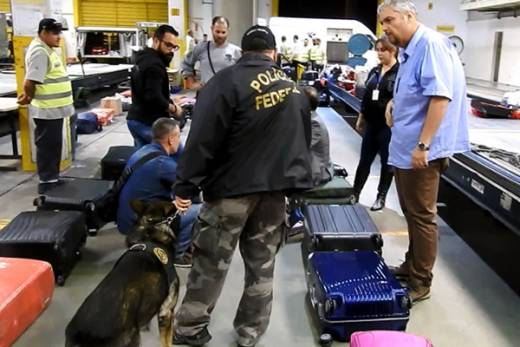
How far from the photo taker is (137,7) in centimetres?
1802

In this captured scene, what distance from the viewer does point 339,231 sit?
3.05 metres

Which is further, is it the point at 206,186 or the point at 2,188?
the point at 2,188

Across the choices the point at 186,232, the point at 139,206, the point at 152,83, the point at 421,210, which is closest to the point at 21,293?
the point at 139,206

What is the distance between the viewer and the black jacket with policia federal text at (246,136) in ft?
6.37

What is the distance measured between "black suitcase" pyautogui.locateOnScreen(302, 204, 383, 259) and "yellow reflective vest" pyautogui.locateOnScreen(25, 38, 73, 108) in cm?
245

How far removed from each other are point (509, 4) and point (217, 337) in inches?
478

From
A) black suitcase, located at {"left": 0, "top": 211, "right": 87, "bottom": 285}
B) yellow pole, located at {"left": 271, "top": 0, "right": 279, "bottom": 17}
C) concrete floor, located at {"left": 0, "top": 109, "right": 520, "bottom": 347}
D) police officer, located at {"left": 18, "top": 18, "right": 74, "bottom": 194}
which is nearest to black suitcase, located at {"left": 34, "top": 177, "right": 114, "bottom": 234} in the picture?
concrete floor, located at {"left": 0, "top": 109, "right": 520, "bottom": 347}

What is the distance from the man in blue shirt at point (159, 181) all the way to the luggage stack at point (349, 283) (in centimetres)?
78

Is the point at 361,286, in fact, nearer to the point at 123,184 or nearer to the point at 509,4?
the point at 123,184

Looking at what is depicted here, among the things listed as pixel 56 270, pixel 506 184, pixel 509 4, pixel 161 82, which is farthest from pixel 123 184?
pixel 509 4

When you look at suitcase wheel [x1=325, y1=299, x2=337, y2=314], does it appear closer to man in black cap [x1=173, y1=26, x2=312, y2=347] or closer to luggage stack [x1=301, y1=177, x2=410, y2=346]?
luggage stack [x1=301, y1=177, x2=410, y2=346]

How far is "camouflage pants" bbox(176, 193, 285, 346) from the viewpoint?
6.86 ft

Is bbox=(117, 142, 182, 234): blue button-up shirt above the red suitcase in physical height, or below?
above

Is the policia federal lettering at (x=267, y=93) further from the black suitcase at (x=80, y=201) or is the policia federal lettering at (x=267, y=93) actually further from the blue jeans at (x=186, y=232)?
the black suitcase at (x=80, y=201)
